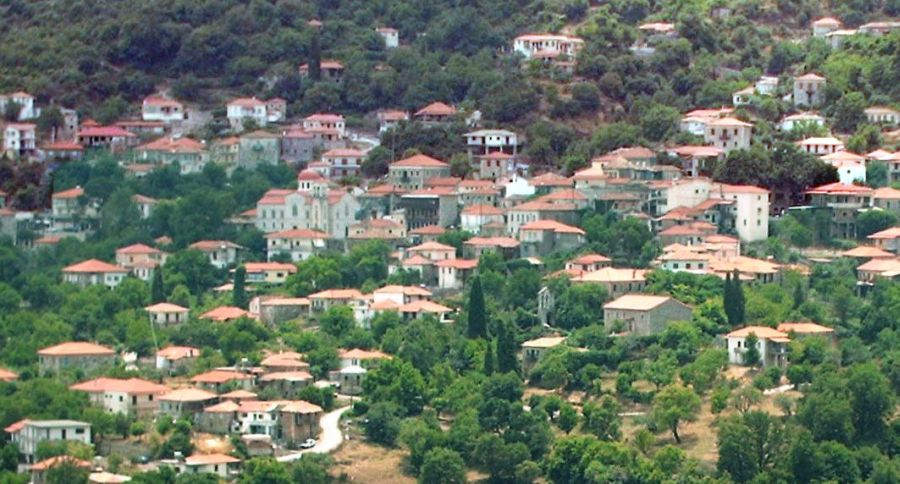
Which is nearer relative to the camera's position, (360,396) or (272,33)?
(360,396)

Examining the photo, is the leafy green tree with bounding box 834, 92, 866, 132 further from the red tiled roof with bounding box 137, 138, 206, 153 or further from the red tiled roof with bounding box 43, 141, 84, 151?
the red tiled roof with bounding box 43, 141, 84, 151

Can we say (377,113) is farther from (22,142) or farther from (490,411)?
(490,411)

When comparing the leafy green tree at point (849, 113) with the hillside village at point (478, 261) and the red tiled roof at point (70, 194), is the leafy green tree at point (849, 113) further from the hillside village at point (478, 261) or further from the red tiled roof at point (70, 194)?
the red tiled roof at point (70, 194)

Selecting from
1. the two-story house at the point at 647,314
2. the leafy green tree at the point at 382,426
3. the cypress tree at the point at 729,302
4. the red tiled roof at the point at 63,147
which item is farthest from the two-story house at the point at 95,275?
the cypress tree at the point at 729,302

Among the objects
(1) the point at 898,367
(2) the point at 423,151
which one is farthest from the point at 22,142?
(1) the point at 898,367

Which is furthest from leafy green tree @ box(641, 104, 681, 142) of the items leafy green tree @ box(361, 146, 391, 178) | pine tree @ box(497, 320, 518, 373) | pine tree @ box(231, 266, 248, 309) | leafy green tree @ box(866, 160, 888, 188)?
pine tree @ box(497, 320, 518, 373)

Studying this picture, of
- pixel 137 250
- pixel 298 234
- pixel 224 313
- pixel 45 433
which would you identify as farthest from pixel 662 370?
pixel 137 250

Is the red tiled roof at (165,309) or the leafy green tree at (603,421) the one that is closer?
the leafy green tree at (603,421)
